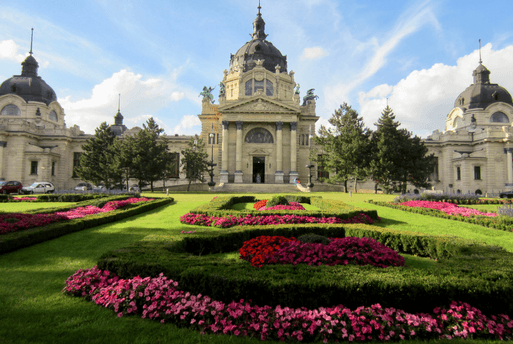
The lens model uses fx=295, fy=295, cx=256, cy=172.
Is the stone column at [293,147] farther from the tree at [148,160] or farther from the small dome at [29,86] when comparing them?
the small dome at [29,86]

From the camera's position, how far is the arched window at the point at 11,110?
172ft

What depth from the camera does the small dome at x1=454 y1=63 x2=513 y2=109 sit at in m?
55.0

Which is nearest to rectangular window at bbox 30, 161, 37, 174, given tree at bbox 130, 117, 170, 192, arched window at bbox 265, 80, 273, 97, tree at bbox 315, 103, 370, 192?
tree at bbox 130, 117, 170, 192

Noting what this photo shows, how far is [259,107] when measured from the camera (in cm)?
4569

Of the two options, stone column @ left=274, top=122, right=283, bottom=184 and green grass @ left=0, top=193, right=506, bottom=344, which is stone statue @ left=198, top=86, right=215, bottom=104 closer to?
stone column @ left=274, top=122, right=283, bottom=184

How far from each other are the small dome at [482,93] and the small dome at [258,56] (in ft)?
118

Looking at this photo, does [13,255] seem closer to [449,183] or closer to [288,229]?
[288,229]

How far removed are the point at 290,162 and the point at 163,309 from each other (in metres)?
43.5

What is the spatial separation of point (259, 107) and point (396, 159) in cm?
2151

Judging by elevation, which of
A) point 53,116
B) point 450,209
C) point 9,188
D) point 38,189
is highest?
point 53,116

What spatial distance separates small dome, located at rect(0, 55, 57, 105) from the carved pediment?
3740 cm

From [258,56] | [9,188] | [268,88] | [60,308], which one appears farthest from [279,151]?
[60,308]

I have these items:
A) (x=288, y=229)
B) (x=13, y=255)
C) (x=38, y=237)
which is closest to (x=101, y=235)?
(x=38, y=237)

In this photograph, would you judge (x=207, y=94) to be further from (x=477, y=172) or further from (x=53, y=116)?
(x=477, y=172)
